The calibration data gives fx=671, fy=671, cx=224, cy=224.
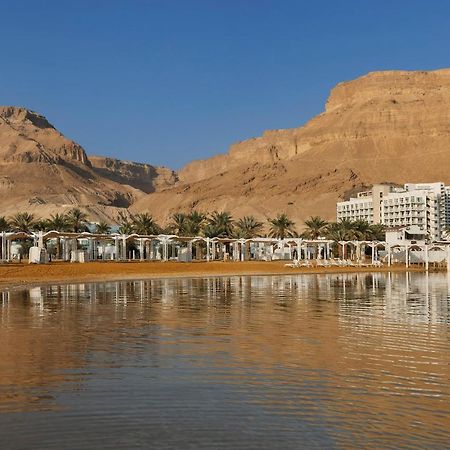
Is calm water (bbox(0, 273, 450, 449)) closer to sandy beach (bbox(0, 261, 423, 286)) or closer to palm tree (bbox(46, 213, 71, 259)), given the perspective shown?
sandy beach (bbox(0, 261, 423, 286))

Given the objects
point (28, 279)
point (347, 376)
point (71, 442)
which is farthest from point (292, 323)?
point (28, 279)

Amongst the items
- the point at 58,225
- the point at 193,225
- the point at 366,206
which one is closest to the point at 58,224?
the point at 58,225

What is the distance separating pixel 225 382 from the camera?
33.1 ft

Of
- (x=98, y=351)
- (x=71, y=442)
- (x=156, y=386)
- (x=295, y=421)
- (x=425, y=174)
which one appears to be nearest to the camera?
(x=71, y=442)

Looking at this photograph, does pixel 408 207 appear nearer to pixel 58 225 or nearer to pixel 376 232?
pixel 376 232

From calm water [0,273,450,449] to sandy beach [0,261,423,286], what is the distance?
25.7 metres

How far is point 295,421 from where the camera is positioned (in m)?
7.93

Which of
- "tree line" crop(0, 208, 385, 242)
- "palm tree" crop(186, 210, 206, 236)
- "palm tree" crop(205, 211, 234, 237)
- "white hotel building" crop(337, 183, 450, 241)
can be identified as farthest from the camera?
"white hotel building" crop(337, 183, 450, 241)

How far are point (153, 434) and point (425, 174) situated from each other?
186 metres

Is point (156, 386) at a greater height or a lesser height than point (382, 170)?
lesser

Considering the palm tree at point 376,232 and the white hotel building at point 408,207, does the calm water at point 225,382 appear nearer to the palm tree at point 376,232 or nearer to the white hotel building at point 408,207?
the palm tree at point 376,232

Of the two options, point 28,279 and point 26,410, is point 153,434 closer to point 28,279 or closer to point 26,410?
point 26,410

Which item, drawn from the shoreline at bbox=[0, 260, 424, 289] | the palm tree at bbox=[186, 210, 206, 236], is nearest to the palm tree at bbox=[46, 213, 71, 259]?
the palm tree at bbox=[186, 210, 206, 236]

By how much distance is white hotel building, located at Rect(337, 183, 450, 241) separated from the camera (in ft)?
440
